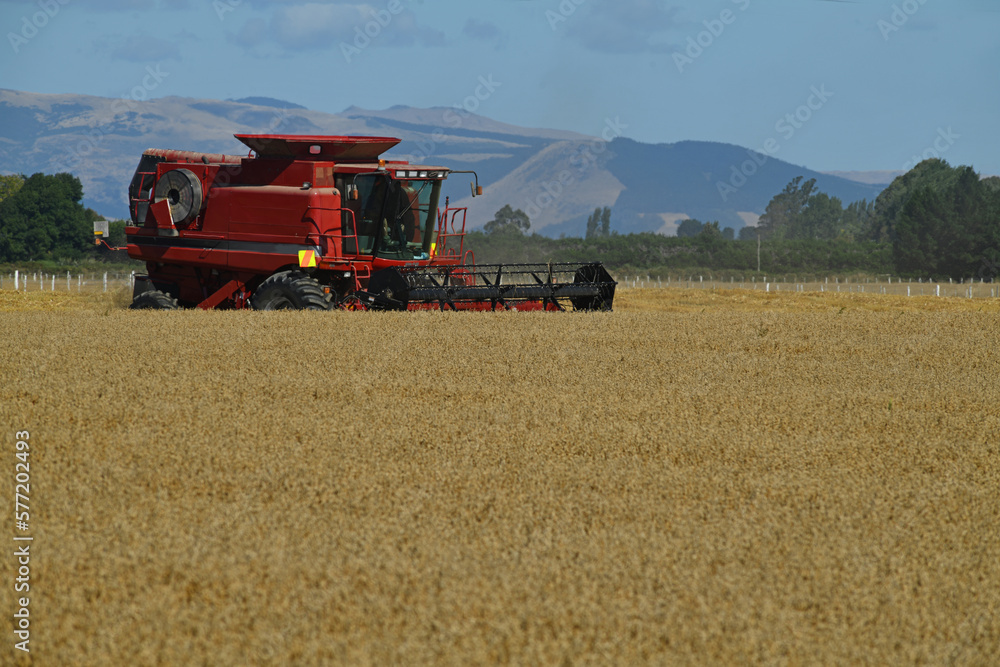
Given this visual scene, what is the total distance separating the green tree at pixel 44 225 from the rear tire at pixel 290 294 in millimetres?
64800

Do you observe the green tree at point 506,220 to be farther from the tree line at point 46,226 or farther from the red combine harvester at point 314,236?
the red combine harvester at point 314,236

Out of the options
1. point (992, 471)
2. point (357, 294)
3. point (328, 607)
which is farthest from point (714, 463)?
point (357, 294)

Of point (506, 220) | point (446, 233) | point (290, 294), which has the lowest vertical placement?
point (290, 294)

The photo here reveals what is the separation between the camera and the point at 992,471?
583cm

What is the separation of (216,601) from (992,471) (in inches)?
192

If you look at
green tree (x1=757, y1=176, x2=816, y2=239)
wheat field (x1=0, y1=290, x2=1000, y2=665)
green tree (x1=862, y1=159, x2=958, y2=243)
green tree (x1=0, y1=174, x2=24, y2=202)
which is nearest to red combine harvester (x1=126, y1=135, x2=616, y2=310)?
wheat field (x1=0, y1=290, x2=1000, y2=665)

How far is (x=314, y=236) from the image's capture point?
15.0 m

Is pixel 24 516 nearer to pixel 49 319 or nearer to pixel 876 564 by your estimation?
pixel 876 564

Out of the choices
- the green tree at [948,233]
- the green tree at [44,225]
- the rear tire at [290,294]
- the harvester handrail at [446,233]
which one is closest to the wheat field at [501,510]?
the rear tire at [290,294]

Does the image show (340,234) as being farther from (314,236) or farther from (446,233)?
(446,233)

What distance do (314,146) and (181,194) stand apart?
2.62m

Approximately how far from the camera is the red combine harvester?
15055mm

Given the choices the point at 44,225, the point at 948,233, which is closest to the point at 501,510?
the point at 44,225

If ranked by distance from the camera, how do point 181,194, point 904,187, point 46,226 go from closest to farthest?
point 181,194
point 46,226
point 904,187
